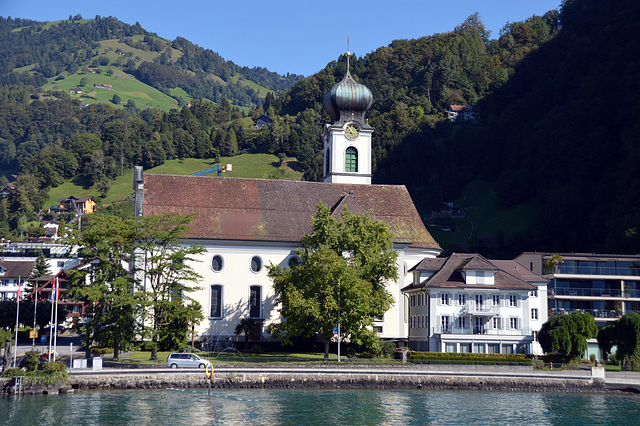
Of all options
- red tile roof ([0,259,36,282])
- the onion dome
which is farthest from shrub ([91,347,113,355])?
red tile roof ([0,259,36,282])

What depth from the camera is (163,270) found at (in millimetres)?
64500

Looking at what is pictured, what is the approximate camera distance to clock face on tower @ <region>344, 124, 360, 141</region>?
8938 centimetres

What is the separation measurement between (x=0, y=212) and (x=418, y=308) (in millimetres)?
142792

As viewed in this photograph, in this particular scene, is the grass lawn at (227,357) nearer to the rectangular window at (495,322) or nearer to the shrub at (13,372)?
the shrub at (13,372)

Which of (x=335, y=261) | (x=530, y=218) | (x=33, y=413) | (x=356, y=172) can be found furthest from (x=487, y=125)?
(x=33, y=413)

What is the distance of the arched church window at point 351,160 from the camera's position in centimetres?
8894

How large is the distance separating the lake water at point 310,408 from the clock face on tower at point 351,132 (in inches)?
1522

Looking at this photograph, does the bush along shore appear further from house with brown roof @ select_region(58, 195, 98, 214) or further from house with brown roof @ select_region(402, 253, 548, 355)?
house with brown roof @ select_region(58, 195, 98, 214)

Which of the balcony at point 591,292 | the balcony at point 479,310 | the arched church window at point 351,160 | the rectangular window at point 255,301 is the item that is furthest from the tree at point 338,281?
the balcony at point 591,292

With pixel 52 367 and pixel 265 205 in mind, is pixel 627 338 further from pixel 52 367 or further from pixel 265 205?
pixel 52 367

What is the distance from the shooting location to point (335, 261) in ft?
214

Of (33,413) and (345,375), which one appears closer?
(33,413)

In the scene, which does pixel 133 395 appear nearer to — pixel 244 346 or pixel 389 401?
pixel 389 401

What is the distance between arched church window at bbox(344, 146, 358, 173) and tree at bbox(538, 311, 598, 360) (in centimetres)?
2930
